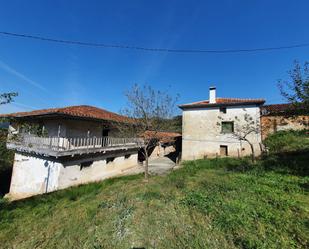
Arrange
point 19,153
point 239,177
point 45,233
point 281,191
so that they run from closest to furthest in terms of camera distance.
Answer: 1. point 45,233
2. point 281,191
3. point 239,177
4. point 19,153

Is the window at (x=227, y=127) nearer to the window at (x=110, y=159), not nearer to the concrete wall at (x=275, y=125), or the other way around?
the concrete wall at (x=275, y=125)

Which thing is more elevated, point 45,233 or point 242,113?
point 242,113

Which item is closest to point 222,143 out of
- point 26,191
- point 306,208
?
point 306,208

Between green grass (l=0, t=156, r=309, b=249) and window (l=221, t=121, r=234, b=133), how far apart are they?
32.1 ft

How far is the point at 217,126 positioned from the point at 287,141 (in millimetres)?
6570

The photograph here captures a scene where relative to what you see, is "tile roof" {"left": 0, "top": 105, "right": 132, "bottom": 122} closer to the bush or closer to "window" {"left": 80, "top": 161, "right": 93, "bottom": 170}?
"window" {"left": 80, "top": 161, "right": 93, "bottom": 170}

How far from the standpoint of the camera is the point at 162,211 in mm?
5430

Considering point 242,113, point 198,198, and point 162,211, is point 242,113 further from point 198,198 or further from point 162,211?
point 162,211

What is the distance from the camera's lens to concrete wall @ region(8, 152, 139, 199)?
10.8 meters

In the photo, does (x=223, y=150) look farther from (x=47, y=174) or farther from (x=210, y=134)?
(x=47, y=174)

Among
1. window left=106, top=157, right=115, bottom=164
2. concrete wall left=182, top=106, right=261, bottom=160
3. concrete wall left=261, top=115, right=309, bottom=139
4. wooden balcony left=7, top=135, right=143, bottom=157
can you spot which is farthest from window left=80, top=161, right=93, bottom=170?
concrete wall left=261, top=115, right=309, bottom=139

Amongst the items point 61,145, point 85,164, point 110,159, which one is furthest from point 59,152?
point 110,159

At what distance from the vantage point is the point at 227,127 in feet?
56.7

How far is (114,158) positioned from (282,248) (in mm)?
13948
